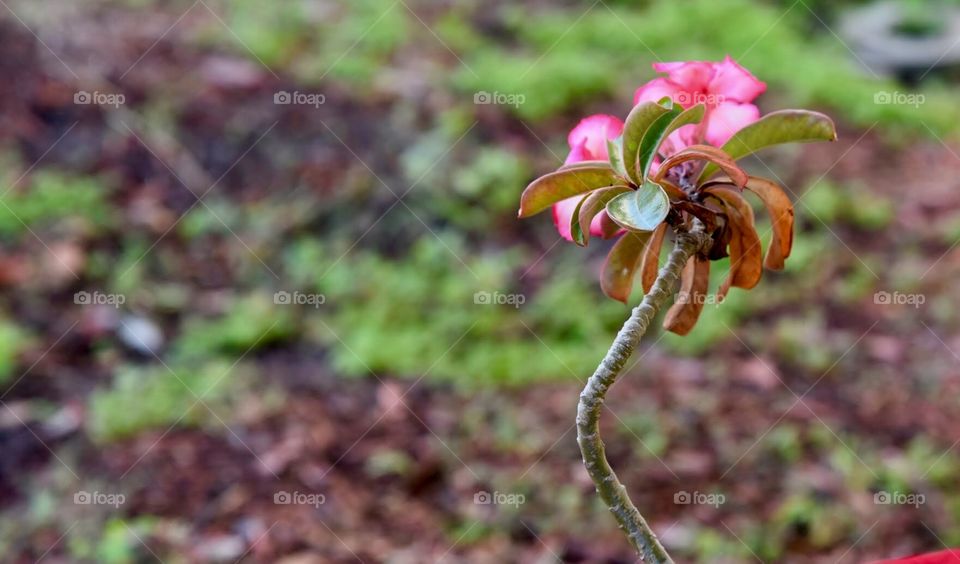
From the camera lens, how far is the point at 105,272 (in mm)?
2746

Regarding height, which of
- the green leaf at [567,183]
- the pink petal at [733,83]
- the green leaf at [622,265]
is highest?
the pink petal at [733,83]

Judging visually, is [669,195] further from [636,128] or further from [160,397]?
[160,397]

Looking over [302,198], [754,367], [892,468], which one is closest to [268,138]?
[302,198]

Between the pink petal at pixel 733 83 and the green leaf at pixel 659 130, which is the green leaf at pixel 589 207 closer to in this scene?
the green leaf at pixel 659 130

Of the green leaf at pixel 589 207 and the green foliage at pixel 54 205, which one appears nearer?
the green leaf at pixel 589 207

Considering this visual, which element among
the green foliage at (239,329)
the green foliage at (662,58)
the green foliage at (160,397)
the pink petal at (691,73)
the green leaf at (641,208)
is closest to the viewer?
the green leaf at (641,208)

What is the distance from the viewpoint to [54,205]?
114 inches

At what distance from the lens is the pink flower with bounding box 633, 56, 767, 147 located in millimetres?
869

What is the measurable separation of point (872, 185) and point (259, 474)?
7.91 feet

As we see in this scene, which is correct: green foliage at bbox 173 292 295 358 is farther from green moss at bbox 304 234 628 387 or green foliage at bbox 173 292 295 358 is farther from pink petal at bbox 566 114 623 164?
pink petal at bbox 566 114 623 164

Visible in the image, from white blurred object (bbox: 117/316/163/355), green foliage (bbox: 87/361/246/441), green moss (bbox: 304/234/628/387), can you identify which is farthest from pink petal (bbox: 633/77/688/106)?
white blurred object (bbox: 117/316/163/355)

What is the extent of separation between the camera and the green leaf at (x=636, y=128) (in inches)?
31.6

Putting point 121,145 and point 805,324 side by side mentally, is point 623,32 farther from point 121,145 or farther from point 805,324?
point 121,145

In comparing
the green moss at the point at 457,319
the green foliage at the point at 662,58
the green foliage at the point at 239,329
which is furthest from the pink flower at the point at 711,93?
the green foliage at the point at 662,58
